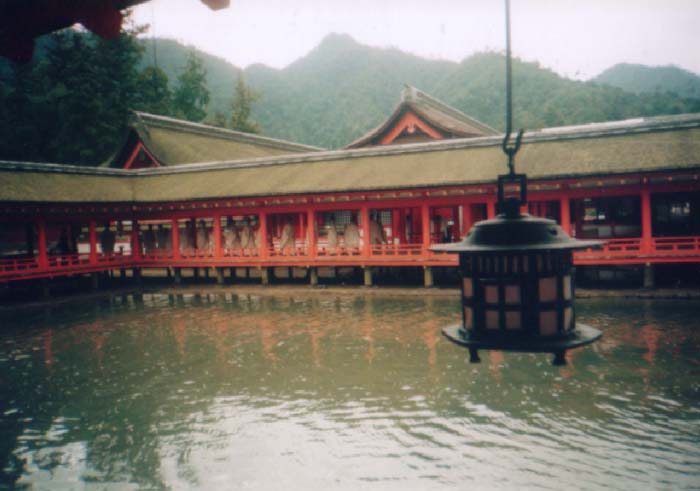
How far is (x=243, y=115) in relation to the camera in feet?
200

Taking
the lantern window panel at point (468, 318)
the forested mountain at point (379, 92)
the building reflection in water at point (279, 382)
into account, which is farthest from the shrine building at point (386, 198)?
the forested mountain at point (379, 92)

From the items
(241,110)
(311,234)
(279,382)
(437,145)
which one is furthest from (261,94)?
(279,382)

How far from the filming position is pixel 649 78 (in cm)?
8319

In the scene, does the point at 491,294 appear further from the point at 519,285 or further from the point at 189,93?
the point at 189,93

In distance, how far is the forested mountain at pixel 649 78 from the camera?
76.8m

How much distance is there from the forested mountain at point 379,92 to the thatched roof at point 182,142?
88.6 feet

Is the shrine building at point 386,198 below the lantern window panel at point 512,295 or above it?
above

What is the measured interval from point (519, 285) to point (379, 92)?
81.7m

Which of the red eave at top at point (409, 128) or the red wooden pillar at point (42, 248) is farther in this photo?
the red eave at top at point (409, 128)

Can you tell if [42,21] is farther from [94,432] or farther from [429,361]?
A: [429,361]

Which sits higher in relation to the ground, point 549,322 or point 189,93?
point 189,93

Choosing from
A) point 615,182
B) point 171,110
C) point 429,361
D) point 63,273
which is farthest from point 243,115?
point 429,361

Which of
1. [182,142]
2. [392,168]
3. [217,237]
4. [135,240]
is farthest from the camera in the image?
[182,142]

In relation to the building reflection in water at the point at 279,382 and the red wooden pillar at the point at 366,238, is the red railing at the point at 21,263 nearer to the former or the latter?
the building reflection in water at the point at 279,382
